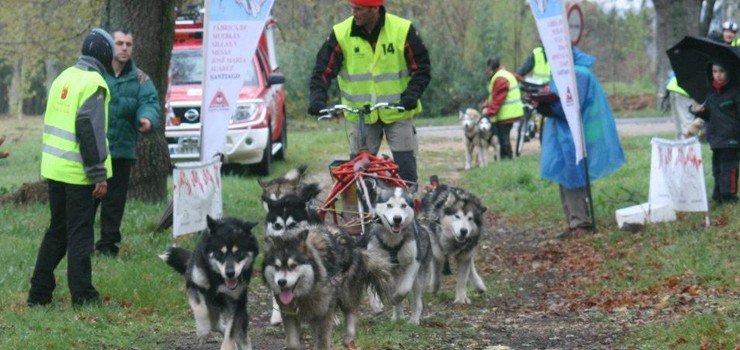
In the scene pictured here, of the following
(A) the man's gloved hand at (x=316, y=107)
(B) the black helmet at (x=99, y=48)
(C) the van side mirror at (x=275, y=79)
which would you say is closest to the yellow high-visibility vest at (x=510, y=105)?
(C) the van side mirror at (x=275, y=79)

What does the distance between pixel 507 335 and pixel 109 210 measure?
416 cm

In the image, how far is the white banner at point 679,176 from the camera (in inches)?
480

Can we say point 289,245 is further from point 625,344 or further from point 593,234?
point 593,234

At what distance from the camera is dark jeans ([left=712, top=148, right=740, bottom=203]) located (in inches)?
495

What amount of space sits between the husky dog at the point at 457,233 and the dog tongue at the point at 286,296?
2.96 m

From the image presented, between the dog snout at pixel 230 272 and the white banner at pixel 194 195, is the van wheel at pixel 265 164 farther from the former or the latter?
the dog snout at pixel 230 272

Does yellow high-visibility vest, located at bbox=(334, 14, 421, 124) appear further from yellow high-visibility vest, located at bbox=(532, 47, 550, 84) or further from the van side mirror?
yellow high-visibility vest, located at bbox=(532, 47, 550, 84)

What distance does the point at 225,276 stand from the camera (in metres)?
7.23

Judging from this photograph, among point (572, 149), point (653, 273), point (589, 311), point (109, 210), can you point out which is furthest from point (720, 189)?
point (109, 210)

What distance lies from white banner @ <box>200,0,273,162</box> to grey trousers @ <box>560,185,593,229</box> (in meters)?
4.07

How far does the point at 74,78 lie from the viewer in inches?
336

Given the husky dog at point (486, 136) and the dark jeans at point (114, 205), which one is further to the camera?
the husky dog at point (486, 136)

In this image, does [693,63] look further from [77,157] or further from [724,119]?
[77,157]

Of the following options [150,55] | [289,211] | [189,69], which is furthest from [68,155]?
[189,69]
